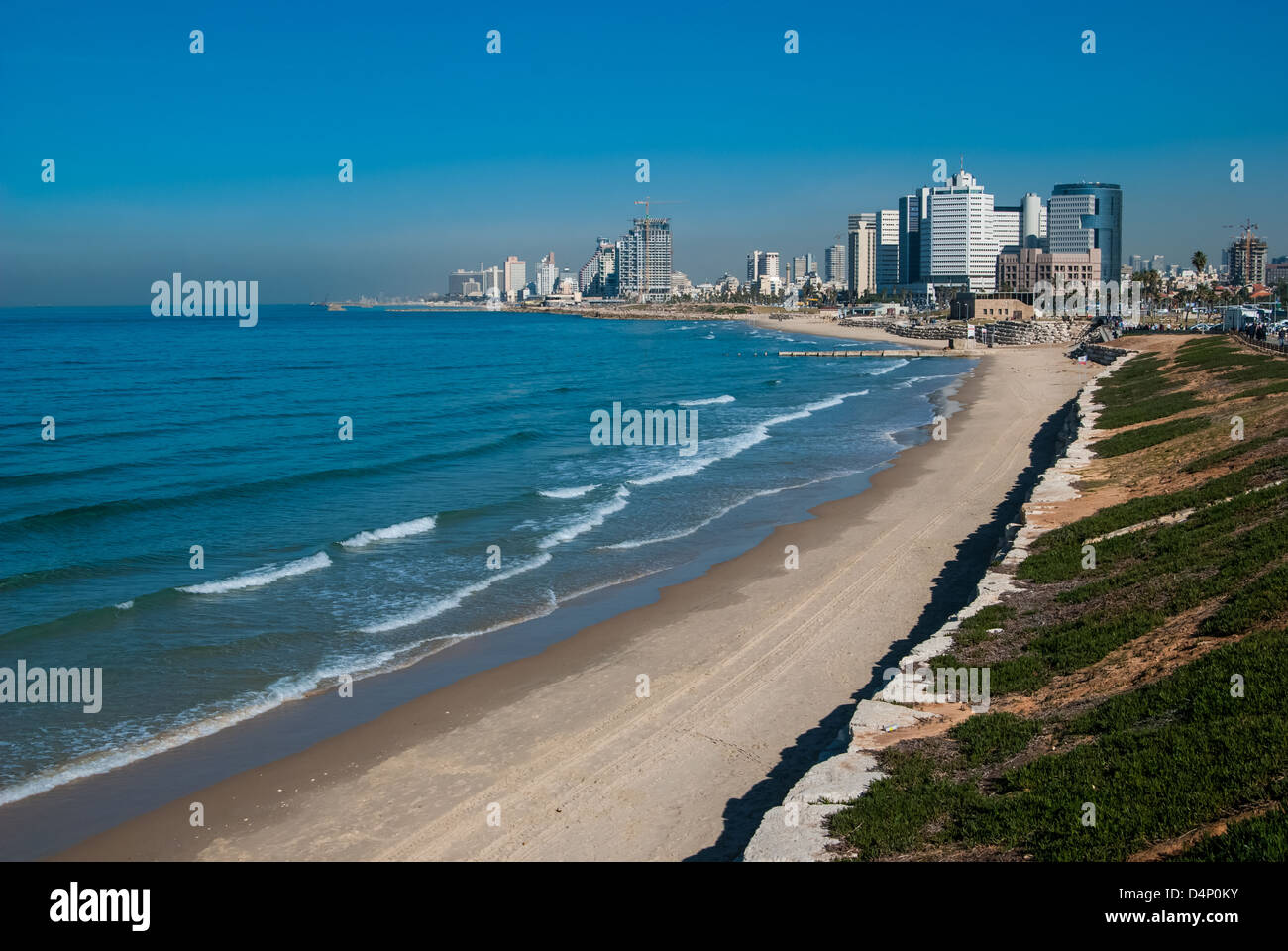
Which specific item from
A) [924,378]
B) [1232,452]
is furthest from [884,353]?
[1232,452]

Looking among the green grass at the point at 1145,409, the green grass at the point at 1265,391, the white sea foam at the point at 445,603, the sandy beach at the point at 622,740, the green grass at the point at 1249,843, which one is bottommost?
the sandy beach at the point at 622,740

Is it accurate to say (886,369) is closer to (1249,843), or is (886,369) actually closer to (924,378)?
(924,378)

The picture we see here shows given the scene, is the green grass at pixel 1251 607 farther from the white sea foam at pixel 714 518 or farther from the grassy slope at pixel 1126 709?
the white sea foam at pixel 714 518

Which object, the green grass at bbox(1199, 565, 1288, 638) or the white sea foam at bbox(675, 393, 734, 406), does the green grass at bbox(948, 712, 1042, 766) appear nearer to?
the green grass at bbox(1199, 565, 1288, 638)

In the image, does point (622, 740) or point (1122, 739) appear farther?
point (622, 740)
